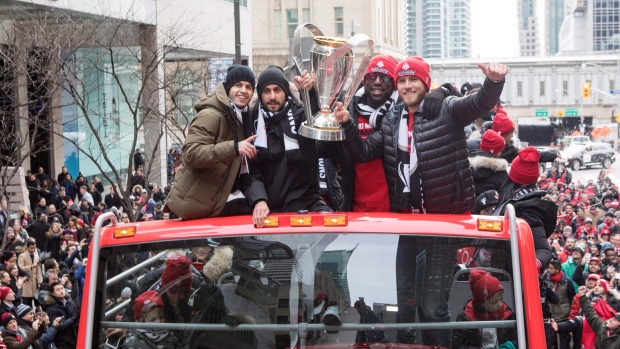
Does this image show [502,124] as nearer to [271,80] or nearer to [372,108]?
[372,108]

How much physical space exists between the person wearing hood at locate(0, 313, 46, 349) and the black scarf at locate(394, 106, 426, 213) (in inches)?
231

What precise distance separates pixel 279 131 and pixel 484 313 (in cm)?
193

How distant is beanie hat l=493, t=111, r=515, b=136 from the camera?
755 cm

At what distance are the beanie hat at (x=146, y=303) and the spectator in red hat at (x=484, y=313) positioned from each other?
135 centimetres

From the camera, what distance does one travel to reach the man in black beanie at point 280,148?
5703 millimetres

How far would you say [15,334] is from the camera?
1059 centimetres

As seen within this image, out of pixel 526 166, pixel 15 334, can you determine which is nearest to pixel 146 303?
pixel 526 166

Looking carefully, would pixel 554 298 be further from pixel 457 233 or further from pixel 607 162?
pixel 607 162

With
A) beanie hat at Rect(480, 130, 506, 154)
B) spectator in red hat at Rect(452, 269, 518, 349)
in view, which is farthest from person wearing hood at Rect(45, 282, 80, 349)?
spectator in red hat at Rect(452, 269, 518, 349)

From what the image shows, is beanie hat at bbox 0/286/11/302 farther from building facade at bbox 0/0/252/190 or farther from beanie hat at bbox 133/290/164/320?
building facade at bbox 0/0/252/190

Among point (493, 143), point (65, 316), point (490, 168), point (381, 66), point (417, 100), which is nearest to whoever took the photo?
point (417, 100)

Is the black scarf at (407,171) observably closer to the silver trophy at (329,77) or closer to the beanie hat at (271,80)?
the silver trophy at (329,77)

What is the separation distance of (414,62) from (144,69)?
62.0 ft

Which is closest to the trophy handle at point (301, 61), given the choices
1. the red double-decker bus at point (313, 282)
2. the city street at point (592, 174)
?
the red double-decker bus at point (313, 282)
